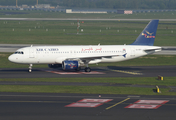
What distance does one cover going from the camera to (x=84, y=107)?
2998 cm

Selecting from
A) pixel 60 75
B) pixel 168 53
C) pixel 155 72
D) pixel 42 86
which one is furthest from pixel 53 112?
pixel 168 53

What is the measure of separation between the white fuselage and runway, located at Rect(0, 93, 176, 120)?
54.7ft

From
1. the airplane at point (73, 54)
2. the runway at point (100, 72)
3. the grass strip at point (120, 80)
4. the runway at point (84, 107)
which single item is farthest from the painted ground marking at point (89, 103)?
the airplane at point (73, 54)

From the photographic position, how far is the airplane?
168 ft

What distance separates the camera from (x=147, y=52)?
55250mm

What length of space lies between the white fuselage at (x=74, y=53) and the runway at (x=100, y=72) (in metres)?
2.22

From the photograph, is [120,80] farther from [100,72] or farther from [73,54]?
[73,54]

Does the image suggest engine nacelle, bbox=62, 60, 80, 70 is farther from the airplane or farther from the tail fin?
the tail fin

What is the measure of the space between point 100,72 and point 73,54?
19.5ft

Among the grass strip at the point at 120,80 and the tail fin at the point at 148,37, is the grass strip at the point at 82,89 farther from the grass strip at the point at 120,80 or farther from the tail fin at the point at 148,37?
the tail fin at the point at 148,37

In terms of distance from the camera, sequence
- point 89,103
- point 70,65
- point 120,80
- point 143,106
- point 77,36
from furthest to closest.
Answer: point 77,36 → point 70,65 → point 120,80 → point 89,103 → point 143,106

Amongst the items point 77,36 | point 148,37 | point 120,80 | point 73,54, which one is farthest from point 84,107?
point 77,36

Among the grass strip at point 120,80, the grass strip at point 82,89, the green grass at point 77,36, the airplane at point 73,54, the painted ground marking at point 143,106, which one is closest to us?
the painted ground marking at point 143,106

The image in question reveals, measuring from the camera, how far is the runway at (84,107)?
27.0 meters
